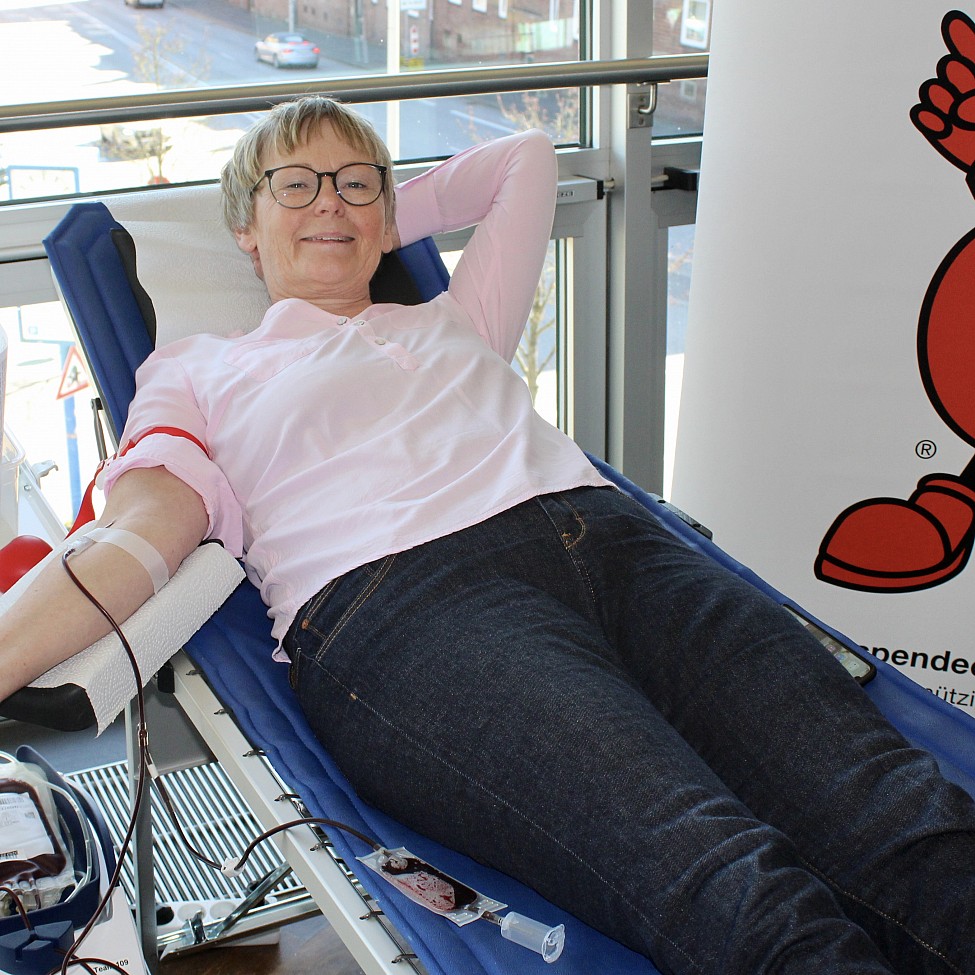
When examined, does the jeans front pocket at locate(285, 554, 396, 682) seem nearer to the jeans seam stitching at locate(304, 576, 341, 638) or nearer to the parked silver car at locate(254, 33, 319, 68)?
the jeans seam stitching at locate(304, 576, 341, 638)

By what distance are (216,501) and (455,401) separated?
0.36m

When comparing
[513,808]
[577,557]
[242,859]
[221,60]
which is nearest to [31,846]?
Result: [242,859]

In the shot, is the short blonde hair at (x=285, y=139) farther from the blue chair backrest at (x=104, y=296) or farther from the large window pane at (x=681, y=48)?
the large window pane at (x=681, y=48)

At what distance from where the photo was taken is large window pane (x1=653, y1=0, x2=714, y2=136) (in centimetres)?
294

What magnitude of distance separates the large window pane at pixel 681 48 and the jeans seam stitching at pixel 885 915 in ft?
7.20

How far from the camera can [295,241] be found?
6.01 feet

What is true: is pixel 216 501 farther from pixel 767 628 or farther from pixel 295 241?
pixel 767 628

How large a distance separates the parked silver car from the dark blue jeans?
4.99ft

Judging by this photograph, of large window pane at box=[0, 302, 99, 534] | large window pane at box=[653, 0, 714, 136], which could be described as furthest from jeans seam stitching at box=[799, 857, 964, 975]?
large window pane at box=[653, 0, 714, 136]

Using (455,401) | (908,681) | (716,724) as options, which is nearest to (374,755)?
(716,724)

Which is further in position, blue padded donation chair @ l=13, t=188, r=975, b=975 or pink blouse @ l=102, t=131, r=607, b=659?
pink blouse @ l=102, t=131, r=607, b=659

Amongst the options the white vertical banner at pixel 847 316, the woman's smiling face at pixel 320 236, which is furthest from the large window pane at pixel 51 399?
the white vertical banner at pixel 847 316

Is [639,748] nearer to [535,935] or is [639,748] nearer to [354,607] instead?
[535,935]

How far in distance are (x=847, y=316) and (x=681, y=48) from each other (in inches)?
50.2
